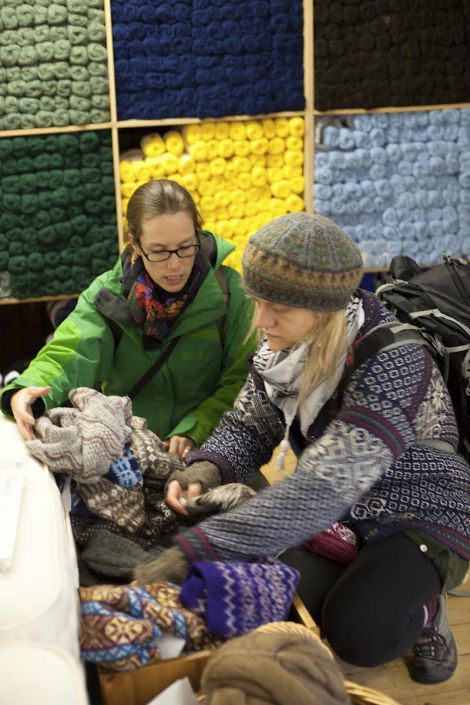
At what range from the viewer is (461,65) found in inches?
114

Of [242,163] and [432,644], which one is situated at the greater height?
[242,163]

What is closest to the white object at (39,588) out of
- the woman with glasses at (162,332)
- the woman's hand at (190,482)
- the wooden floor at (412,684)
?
the woman's hand at (190,482)

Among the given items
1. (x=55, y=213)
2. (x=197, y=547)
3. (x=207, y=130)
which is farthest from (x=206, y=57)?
(x=197, y=547)

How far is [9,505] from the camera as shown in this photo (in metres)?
1.11

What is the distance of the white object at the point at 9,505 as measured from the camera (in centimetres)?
99

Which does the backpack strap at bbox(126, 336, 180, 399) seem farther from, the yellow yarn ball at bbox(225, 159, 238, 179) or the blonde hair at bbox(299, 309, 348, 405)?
the yellow yarn ball at bbox(225, 159, 238, 179)

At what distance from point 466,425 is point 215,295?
0.70m

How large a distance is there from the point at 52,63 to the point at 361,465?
2.14m

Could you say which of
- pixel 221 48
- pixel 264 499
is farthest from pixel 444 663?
pixel 221 48

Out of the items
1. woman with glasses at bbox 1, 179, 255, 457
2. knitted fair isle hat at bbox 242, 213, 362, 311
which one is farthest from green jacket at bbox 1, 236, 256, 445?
knitted fair isle hat at bbox 242, 213, 362, 311

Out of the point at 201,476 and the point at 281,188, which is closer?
the point at 201,476

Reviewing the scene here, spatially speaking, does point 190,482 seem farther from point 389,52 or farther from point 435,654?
point 389,52

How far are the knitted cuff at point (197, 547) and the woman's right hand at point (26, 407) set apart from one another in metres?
0.47

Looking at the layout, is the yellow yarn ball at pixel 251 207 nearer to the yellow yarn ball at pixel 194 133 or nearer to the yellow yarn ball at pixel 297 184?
the yellow yarn ball at pixel 297 184
